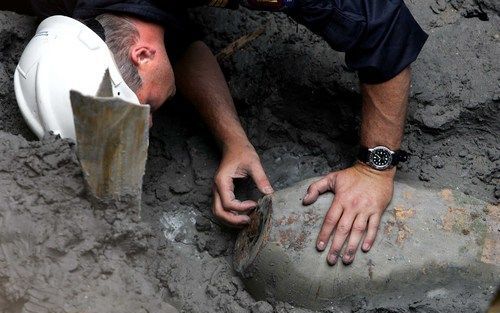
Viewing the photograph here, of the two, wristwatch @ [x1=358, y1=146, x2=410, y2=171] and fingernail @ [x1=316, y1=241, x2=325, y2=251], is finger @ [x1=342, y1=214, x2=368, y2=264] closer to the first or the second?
fingernail @ [x1=316, y1=241, x2=325, y2=251]

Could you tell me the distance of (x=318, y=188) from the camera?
2783 millimetres

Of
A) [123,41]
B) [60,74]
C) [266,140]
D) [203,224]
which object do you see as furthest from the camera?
[266,140]

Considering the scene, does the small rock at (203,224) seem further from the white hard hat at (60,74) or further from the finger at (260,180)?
the white hard hat at (60,74)

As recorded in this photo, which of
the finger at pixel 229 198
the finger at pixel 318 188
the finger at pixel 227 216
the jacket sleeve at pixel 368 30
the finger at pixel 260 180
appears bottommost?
the finger at pixel 227 216

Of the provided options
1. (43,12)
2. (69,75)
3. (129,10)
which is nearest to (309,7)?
(129,10)

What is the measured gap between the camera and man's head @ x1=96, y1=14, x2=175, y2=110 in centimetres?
259

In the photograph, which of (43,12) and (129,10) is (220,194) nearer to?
(129,10)

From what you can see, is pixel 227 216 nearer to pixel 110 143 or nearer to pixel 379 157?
pixel 379 157

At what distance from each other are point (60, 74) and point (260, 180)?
0.88 m

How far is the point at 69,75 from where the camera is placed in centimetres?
247

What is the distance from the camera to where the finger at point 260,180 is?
2.92 meters

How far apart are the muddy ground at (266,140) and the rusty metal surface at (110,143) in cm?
10

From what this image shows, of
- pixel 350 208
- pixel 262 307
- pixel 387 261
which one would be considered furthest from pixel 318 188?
pixel 262 307

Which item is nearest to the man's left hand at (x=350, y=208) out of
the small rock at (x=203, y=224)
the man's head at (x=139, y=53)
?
the small rock at (x=203, y=224)
